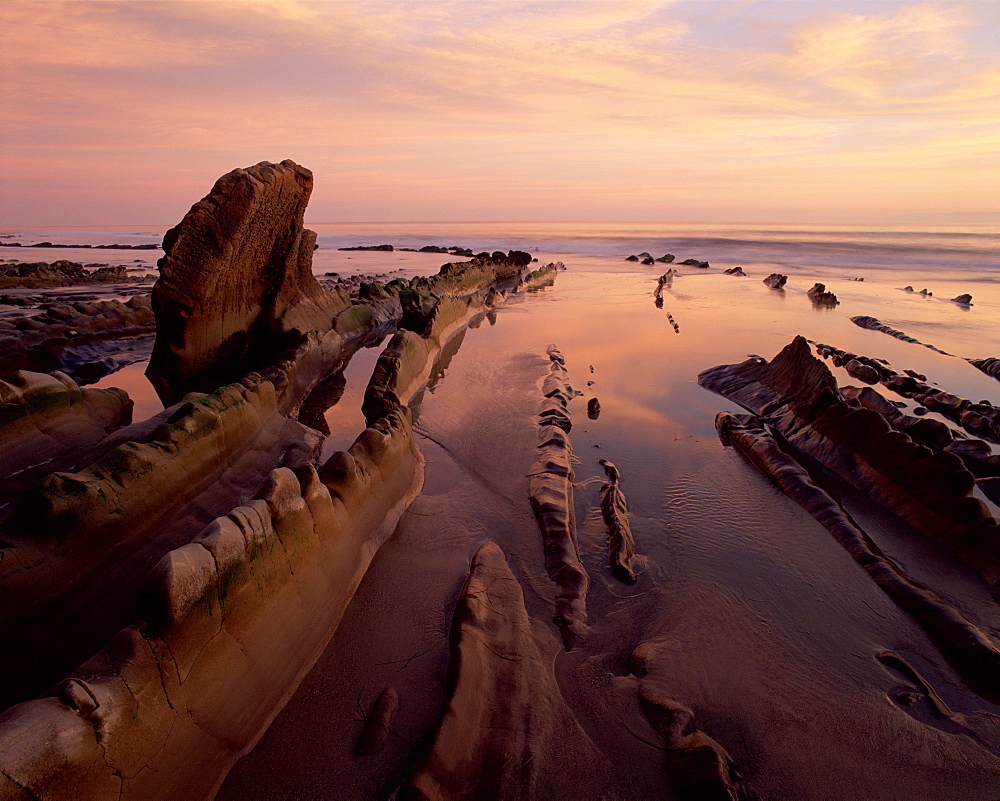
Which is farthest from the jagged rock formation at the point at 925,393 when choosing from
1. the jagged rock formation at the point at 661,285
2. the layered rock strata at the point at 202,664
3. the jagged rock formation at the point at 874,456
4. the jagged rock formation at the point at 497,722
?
the jagged rock formation at the point at 661,285

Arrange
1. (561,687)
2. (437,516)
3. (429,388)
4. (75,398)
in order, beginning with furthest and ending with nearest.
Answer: (429,388) < (75,398) < (437,516) < (561,687)

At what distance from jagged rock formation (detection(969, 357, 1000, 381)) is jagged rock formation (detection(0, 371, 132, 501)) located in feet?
44.4

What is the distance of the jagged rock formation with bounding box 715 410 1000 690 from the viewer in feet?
10.0

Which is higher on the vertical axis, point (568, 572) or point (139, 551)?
point (139, 551)

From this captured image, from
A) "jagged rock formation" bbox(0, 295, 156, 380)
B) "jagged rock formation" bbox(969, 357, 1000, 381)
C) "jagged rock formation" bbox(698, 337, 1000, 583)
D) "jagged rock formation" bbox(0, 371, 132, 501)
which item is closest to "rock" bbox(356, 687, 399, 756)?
"jagged rock formation" bbox(0, 371, 132, 501)

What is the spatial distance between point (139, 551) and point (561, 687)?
2.68 m

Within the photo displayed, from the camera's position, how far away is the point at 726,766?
233 cm

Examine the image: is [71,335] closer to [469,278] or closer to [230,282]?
[230,282]

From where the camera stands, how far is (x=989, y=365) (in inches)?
380

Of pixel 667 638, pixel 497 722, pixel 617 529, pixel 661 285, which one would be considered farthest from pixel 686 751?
pixel 661 285

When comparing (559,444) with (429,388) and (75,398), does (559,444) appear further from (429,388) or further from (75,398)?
(75,398)

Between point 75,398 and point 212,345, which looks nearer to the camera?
point 75,398

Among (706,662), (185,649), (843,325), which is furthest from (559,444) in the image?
(843,325)

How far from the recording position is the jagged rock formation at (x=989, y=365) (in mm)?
9312
